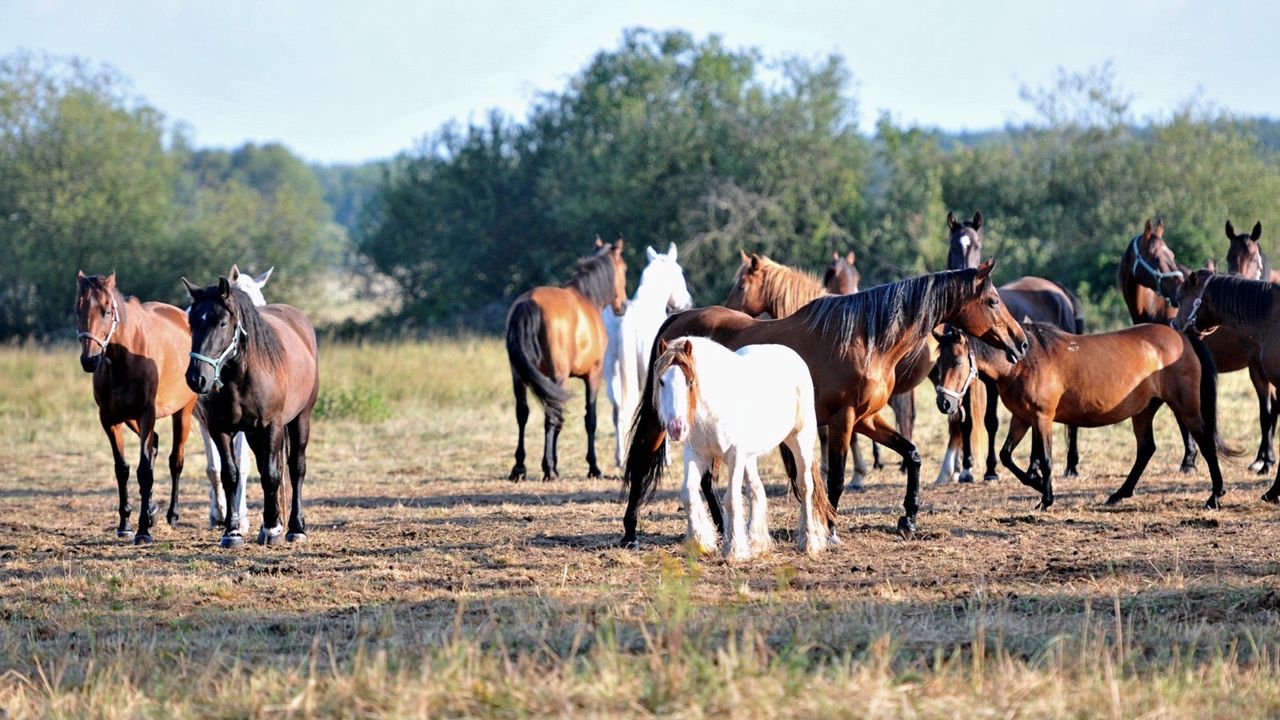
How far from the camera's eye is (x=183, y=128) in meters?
50.8

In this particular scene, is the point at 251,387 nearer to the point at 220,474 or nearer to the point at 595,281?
the point at 220,474

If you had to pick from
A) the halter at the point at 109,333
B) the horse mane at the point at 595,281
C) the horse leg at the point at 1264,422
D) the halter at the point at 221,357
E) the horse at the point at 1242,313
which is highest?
the horse mane at the point at 595,281

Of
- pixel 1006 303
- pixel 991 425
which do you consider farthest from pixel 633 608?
pixel 1006 303

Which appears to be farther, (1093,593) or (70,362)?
(70,362)

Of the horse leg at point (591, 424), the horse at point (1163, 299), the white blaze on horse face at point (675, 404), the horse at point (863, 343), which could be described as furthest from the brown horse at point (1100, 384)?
the horse leg at point (591, 424)

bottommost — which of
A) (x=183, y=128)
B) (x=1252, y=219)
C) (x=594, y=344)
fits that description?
(x=594, y=344)

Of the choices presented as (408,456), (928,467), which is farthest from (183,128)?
(928,467)

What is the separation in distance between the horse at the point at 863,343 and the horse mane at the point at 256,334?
7.52 ft

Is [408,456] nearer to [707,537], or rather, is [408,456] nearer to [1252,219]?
[707,537]

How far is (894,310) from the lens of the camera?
7562 mm

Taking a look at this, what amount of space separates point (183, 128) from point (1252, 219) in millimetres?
39689

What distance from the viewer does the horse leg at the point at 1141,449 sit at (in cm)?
901

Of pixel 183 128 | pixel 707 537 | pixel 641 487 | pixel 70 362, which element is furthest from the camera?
pixel 183 128

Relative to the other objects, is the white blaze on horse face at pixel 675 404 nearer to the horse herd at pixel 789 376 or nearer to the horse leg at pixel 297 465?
the horse herd at pixel 789 376
